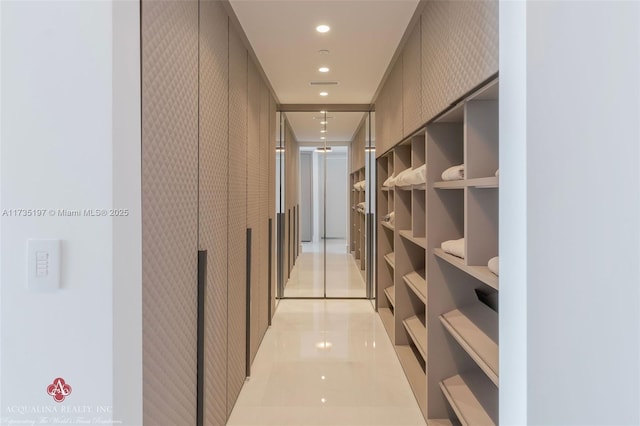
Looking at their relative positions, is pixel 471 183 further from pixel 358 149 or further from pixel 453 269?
pixel 358 149

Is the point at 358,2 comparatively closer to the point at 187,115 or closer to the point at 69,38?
the point at 187,115

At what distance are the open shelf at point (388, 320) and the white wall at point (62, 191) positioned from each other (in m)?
2.86

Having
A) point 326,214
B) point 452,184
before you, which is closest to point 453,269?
point 452,184

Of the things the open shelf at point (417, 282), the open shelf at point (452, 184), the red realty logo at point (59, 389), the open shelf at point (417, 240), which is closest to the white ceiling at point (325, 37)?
the open shelf at point (452, 184)

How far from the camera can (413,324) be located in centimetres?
307

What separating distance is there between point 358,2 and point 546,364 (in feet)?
6.56

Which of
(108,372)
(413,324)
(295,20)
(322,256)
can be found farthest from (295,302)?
(108,372)

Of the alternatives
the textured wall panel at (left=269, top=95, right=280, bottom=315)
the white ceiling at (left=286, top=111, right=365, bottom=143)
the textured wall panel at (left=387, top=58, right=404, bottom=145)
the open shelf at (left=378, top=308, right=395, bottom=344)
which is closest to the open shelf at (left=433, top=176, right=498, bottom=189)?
the textured wall panel at (left=387, top=58, right=404, bottom=145)

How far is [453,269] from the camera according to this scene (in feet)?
7.36

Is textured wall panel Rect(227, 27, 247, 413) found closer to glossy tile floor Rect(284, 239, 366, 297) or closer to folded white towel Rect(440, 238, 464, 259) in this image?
folded white towel Rect(440, 238, 464, 259)

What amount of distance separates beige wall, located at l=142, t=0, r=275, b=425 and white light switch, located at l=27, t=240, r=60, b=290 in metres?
0.26

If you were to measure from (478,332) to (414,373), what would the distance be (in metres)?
1.09

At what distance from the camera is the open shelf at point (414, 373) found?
7.91ft

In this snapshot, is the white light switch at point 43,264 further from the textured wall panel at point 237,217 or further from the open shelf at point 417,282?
the open shelf at point 417,282
